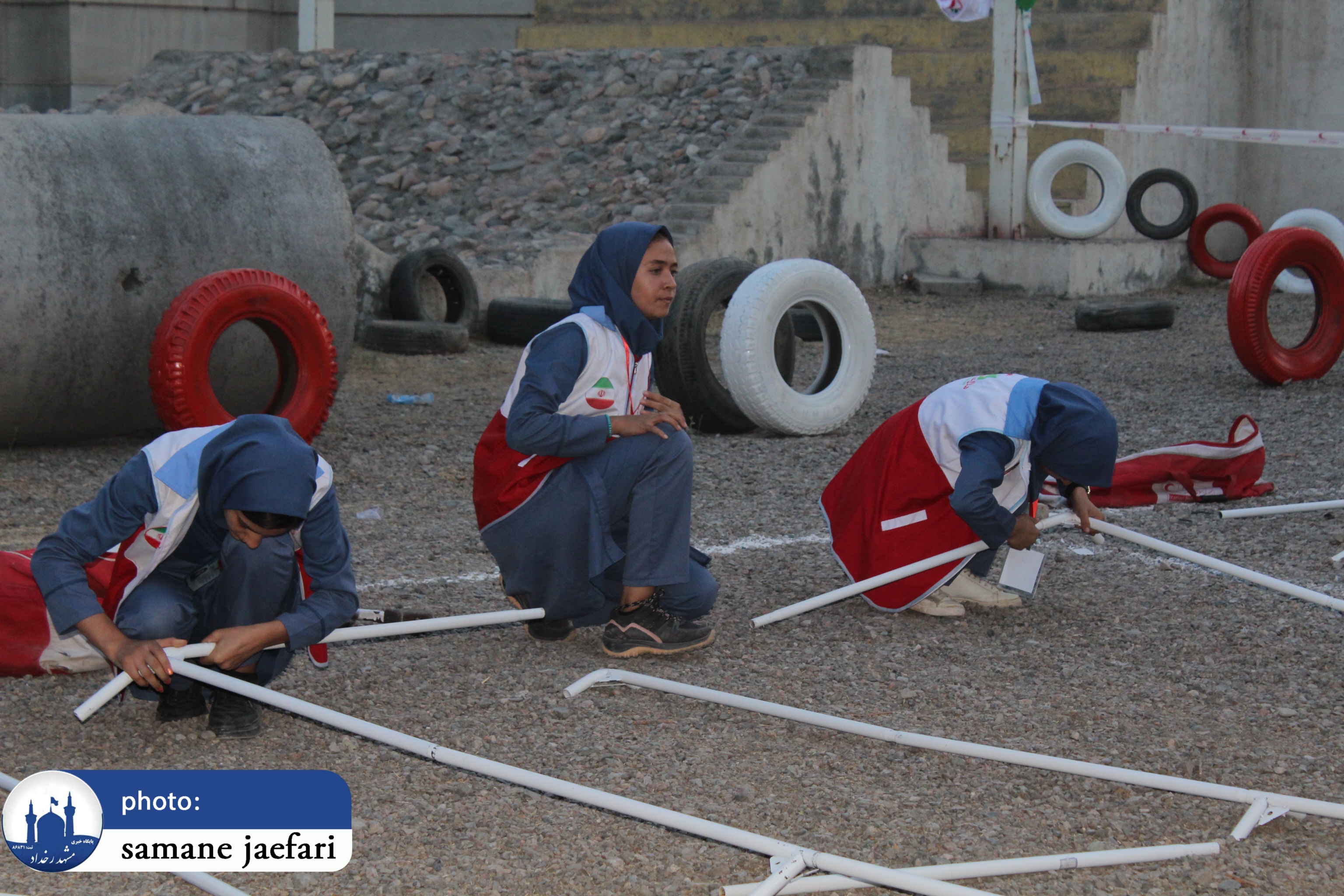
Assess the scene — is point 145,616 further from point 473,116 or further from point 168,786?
point 473,116

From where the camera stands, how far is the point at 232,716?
2.99m

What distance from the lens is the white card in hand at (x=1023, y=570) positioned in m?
3.87

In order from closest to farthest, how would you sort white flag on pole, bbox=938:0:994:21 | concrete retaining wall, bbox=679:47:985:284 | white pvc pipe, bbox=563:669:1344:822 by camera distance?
white pvc pipe, bbox=563:669:1344:822
concrete retaining wall, bbox=679:47:985:284
white flag on pole, bbox=938:0:994:21

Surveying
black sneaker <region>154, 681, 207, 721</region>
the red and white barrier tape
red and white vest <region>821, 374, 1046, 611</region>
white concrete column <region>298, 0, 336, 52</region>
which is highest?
white concrete column <region>298, 0, 336, 52</region>

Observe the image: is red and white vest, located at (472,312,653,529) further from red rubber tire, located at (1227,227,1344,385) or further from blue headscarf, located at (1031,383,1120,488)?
red rubber tire, located at (1227,227,1344,385)

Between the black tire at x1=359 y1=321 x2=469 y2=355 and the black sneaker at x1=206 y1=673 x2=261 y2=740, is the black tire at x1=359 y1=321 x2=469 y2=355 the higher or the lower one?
the lower one

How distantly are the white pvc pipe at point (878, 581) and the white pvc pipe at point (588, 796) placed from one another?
118 cm

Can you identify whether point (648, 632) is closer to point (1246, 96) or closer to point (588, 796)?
point (588, 796)

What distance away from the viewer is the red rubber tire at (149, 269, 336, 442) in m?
5.60

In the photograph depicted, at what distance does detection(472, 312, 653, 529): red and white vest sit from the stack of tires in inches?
223

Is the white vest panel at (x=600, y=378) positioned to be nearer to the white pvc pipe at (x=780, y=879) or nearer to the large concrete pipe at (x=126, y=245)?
the white pvc pipe at (x=780, y=879)

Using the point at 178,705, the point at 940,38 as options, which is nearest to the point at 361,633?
the point at 178,705

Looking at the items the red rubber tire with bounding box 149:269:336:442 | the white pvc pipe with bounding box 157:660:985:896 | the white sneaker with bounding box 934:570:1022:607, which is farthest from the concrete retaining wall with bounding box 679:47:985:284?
the white pvc pipe with bounding box 157:660:985:896

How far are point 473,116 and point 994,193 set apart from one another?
189 inches
